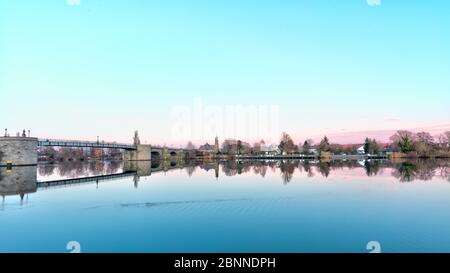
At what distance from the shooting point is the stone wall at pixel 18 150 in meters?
74.8

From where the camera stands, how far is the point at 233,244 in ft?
51.4

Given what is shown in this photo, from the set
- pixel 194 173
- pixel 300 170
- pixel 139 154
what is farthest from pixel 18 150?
pixel 139 154

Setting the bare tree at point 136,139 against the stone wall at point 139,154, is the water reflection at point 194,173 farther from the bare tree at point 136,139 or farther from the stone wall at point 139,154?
the bare tree at point 136,139

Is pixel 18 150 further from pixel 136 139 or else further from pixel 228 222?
pixel 136 139

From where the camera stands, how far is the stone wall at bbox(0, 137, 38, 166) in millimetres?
74812

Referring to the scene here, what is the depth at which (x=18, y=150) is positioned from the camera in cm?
7706

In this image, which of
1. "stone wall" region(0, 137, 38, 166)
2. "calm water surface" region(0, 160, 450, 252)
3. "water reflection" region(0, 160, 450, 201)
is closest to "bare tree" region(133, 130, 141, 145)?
"water reflection" region(0, 160, 450, 201)

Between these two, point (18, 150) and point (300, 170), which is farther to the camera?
point (18, 150)

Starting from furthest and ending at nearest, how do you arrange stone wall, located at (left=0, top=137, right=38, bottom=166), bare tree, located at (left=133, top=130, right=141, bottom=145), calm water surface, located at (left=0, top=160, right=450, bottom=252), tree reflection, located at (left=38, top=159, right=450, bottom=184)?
bare tree, located at (left=133, top=130, right=141, bottom=145) < stone wall, located at (left=0, top=137, right=38, bottom=166) < tree reflection, located at (left=38, top=159, right=450, bottom=184) < calm water surface, located at (left=0, top=160, right=450, bottom=252)

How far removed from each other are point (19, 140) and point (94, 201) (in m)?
57.4

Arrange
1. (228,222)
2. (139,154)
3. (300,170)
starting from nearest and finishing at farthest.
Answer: (228,222) < (300,170) < (139,154)

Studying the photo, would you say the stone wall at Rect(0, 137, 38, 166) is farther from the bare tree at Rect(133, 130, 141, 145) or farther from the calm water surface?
the bare tree at Rect(133, 130, 141, 145)

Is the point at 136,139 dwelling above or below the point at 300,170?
above
